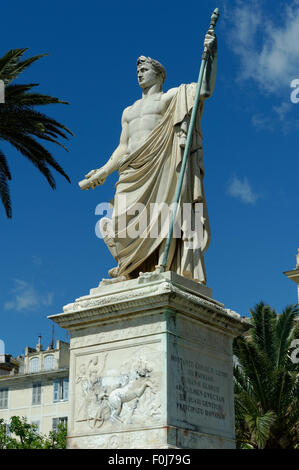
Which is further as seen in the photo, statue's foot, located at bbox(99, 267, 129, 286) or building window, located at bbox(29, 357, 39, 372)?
building window, located at bbox(29, 357, 39, 372)

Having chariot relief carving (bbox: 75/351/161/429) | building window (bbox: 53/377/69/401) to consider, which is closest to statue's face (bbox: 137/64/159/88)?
chariot relief carving (bbox: 75/351/161/429)

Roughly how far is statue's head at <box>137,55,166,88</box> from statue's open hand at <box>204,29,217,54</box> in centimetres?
82

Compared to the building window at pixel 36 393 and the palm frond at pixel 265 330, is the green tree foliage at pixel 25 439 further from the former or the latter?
the palm frond at pixel 265 330

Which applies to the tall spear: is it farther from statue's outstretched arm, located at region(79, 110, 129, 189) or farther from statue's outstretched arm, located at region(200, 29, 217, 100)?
statue's outstretched arm, located at region(79, 110, 129, 189)

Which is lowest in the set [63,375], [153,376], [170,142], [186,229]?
[153,376]

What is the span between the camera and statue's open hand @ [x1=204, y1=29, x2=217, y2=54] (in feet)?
34.6

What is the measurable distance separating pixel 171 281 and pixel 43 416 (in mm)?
51290

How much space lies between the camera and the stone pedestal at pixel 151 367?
28.7ft

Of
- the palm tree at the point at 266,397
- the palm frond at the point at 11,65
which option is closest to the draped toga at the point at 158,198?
the palm frond at the point at 11,65

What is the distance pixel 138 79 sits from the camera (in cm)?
1110

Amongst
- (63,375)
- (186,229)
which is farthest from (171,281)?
(63,375)

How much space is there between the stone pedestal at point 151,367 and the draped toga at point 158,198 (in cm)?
51
